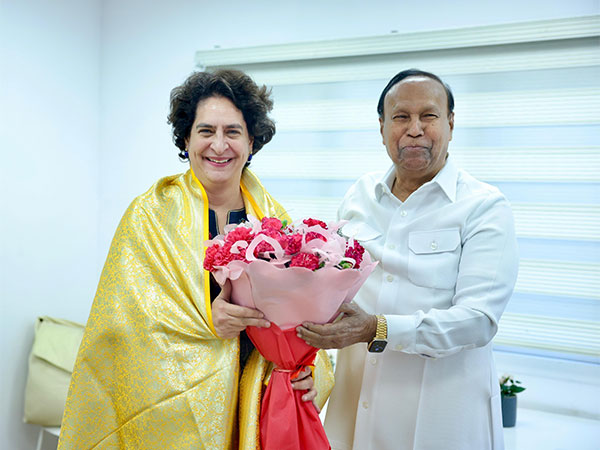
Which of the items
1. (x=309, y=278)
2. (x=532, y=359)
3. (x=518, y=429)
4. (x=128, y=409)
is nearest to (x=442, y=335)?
(x=309, y=278)

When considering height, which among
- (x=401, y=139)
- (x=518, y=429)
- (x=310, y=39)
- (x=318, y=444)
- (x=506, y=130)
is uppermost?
(x=310, y=39)

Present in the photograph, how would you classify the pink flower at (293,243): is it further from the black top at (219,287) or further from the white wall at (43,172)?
the white wall at (43,172)

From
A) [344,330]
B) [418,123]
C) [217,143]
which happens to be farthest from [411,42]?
[344,330]

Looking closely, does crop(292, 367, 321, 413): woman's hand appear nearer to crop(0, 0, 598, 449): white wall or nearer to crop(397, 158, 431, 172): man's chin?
crop(397, 158, 431, 172): man's chin

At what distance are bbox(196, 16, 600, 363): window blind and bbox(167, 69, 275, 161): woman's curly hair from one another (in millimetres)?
1353

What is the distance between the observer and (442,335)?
1672mm

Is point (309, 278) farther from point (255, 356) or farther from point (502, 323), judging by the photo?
point (502, 323)

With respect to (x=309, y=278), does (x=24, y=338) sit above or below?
below

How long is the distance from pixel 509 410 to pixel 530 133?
1.29m

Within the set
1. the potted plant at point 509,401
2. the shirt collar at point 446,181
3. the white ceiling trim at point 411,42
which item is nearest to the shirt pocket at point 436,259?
the shirt collar at point 446,181

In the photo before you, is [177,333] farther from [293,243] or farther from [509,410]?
[509,410]

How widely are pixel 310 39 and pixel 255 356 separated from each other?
6.86ft

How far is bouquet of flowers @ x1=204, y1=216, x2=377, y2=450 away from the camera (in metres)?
1.46

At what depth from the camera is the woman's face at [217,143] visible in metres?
1.88
